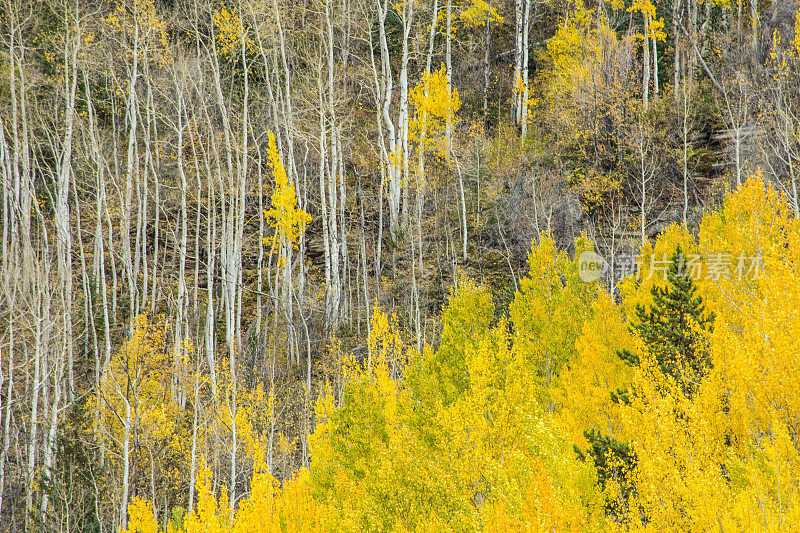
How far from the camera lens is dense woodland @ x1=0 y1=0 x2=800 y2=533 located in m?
11.6

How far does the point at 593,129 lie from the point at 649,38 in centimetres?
702

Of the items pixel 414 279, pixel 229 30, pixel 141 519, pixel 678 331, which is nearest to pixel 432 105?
pixel 414 279

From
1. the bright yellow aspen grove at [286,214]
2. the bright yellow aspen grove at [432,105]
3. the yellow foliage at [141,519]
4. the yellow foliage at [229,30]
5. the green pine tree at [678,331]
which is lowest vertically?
the yellow foliage at [141,519]

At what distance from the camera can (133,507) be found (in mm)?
15156

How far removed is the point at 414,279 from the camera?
73.7 feet

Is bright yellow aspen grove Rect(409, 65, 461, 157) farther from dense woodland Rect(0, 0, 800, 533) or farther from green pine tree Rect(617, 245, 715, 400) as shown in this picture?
green pine tree Rect(617, 245, 715, 400)

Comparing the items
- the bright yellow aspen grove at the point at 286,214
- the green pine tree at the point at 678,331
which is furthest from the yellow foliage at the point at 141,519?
the green pine tree at the point at 678,331

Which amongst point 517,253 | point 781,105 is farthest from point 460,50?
point 781,105

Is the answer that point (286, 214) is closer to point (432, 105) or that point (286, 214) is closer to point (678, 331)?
point (432, 105)

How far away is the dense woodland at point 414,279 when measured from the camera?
1158cm

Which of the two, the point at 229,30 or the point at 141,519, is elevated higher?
the point at 229,30

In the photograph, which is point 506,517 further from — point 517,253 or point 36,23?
point 36,23

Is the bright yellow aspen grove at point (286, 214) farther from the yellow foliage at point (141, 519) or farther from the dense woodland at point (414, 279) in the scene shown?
the yellow foliage at point (141, 519)

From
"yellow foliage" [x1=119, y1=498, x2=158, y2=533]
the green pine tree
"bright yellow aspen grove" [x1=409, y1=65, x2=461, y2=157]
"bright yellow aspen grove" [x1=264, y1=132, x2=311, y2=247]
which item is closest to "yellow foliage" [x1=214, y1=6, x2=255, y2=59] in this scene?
"bright yellow aspen grove" [x1=264, y1=132, x2=311, y2=247]
